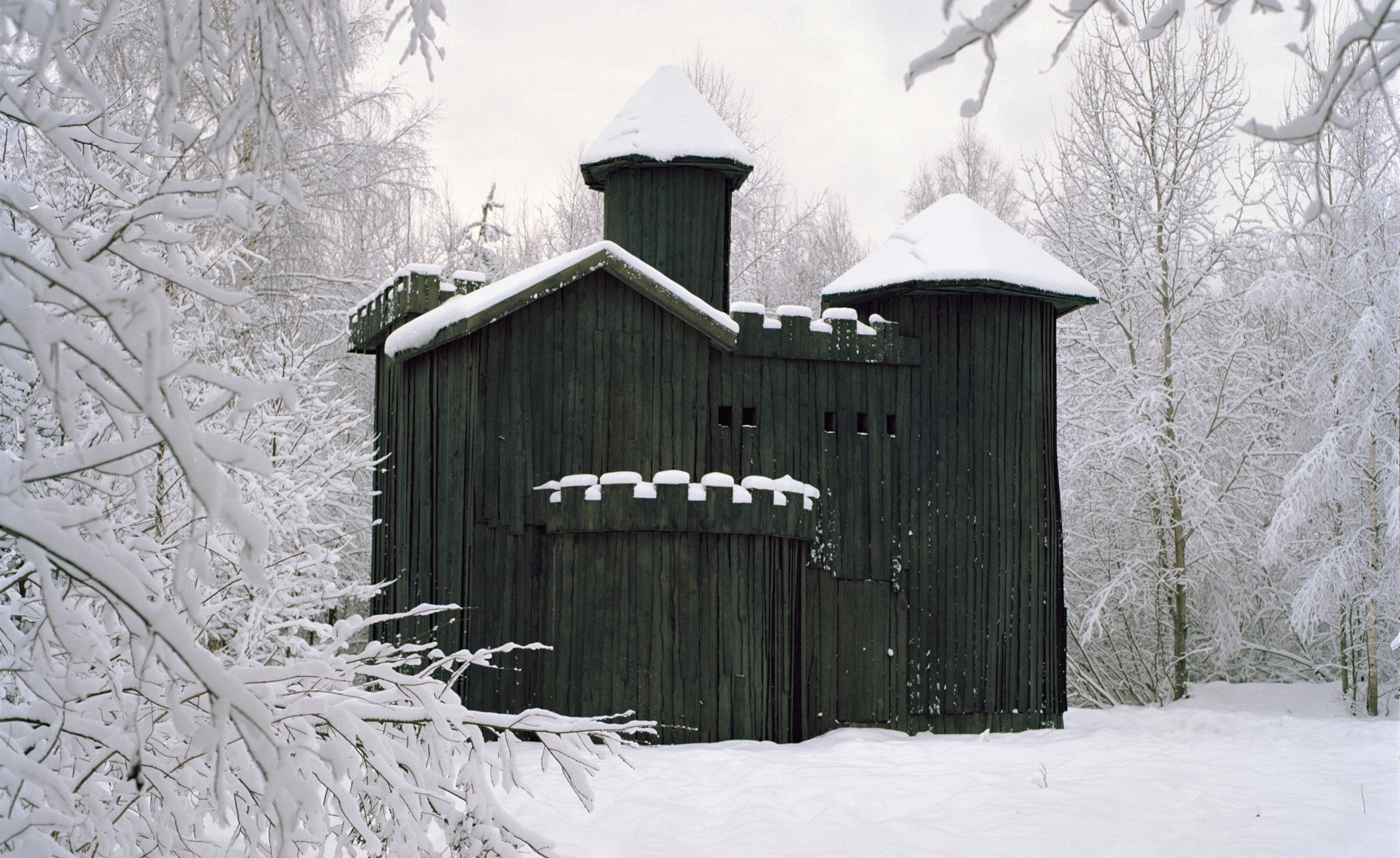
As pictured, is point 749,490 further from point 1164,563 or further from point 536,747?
point 1164,563

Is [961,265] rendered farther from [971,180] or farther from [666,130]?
[971,180]

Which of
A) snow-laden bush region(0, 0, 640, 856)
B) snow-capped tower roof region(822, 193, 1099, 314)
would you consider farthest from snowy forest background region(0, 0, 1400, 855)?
snow-capped tower roof region(822, 193, 1099, 314)

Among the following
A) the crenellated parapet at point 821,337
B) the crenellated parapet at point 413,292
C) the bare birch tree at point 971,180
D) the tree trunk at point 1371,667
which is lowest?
the tree trunk at point 1371,667

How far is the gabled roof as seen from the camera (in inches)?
397

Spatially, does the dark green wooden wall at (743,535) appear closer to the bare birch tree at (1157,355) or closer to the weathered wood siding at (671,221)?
the weathered wood siding at (671,221)

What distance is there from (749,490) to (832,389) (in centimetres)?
196

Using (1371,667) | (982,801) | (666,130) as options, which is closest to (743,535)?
(982,801)

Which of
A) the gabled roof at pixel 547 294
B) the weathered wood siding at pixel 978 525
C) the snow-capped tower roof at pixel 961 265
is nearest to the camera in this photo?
the gabled roof at pixel 547 294

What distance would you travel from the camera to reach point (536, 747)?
10.0 m

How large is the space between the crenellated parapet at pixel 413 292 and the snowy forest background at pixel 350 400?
1.00 metres

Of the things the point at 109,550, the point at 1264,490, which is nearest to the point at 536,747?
the point at 109,550

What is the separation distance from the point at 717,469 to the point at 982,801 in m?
4.34

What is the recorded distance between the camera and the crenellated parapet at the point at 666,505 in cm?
998

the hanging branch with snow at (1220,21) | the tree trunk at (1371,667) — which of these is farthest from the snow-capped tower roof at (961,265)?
the hanging branch with snow at (1220,21)
